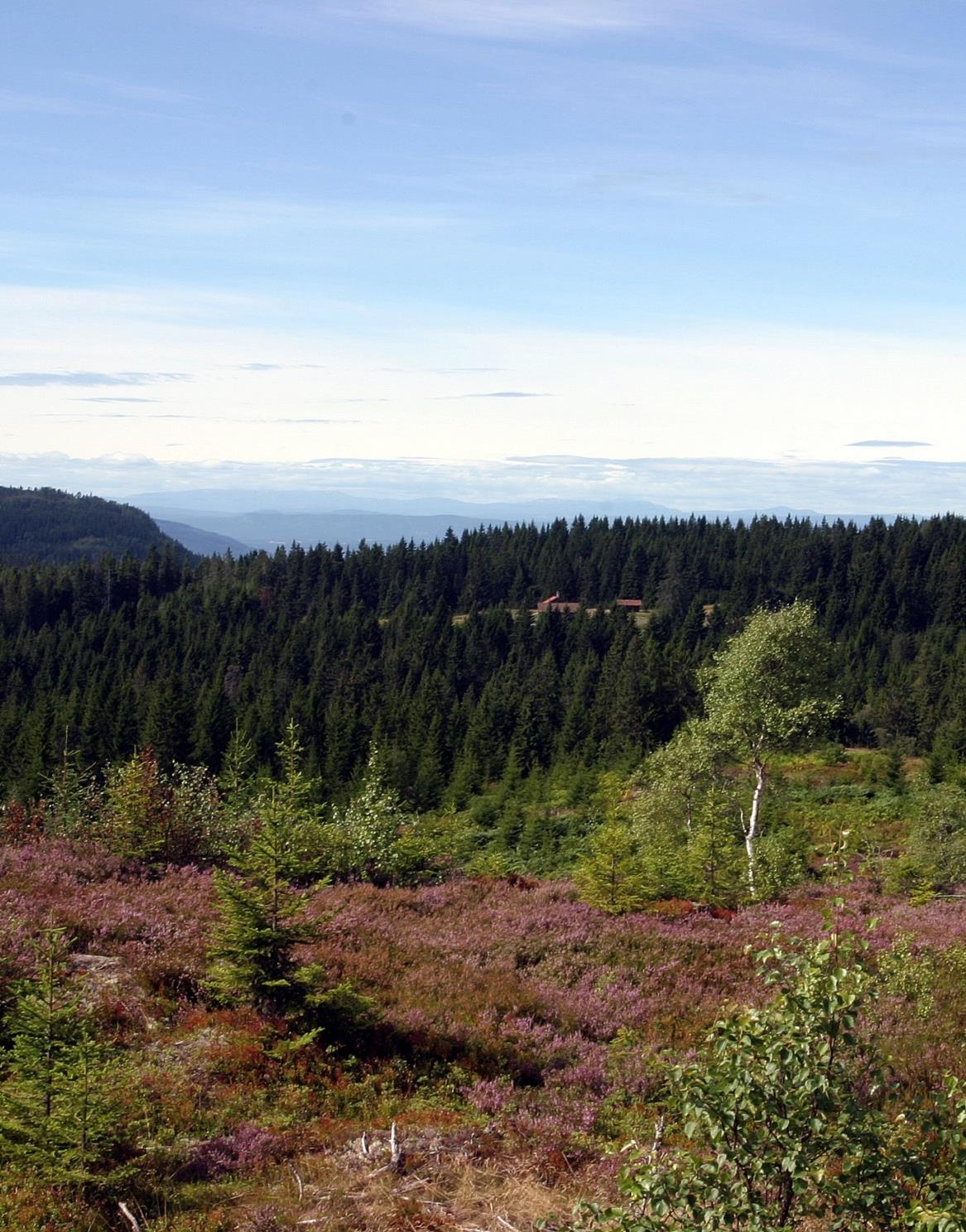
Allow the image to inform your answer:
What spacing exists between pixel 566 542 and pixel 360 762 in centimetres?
11254

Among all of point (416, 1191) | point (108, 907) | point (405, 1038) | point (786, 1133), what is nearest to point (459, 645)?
point (108, 907)

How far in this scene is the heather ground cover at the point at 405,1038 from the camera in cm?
922

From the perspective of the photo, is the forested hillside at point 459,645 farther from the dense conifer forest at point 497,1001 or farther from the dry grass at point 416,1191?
A: the dry grass at point 416,1191

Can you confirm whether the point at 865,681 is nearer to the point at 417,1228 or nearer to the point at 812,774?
the point at 812,774

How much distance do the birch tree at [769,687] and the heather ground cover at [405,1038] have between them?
10.3 metres

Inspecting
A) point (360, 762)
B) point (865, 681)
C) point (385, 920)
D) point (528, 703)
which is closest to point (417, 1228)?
point (385, 920)

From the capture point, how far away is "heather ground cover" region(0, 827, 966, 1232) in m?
9.22

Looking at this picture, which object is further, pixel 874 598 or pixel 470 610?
pixel 470 610

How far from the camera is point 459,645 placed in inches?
5246

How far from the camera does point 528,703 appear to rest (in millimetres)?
93188

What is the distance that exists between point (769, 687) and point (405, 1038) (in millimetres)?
21599

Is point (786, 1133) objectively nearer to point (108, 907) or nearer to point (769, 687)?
point (108, 907)

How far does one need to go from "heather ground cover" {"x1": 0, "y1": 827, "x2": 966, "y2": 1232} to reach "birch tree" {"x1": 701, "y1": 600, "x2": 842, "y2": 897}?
33.9 ft

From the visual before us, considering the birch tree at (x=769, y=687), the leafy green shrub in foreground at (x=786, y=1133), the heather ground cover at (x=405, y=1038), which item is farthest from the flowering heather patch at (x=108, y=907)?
the birch tree at (x=769, y=687)
